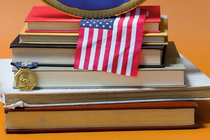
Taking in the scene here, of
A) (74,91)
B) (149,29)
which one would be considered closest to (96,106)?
(74,91)

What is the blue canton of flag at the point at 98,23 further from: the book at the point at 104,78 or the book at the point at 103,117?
the book at the point at 103,117

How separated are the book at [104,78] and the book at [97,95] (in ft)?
0.09

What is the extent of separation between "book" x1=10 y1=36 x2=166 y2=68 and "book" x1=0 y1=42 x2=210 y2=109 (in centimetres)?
15

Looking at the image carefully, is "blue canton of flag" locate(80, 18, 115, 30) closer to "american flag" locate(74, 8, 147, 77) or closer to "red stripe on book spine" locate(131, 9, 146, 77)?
"american flag" locate(74, 8, 147, 77)

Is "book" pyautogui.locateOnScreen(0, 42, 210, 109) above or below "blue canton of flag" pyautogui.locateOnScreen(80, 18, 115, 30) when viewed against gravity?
below

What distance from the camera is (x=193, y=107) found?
2564 mm

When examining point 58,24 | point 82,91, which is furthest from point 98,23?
point 82,91

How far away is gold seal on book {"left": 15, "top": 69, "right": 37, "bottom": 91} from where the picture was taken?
8.31ft

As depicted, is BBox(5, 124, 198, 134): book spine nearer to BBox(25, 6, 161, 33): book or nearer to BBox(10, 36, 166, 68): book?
BBox(10, 36, 166, 68): book

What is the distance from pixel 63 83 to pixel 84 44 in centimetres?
25

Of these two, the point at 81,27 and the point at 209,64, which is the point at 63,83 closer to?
the point at 81,27

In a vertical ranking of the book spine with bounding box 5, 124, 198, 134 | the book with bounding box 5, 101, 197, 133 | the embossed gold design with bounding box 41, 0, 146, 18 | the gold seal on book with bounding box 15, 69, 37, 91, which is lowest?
the book spine with bounding box 5, 124, 198, 134

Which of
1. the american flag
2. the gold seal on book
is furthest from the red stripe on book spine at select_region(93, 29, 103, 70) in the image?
the gold seal on book

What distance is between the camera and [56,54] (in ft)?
8.41
